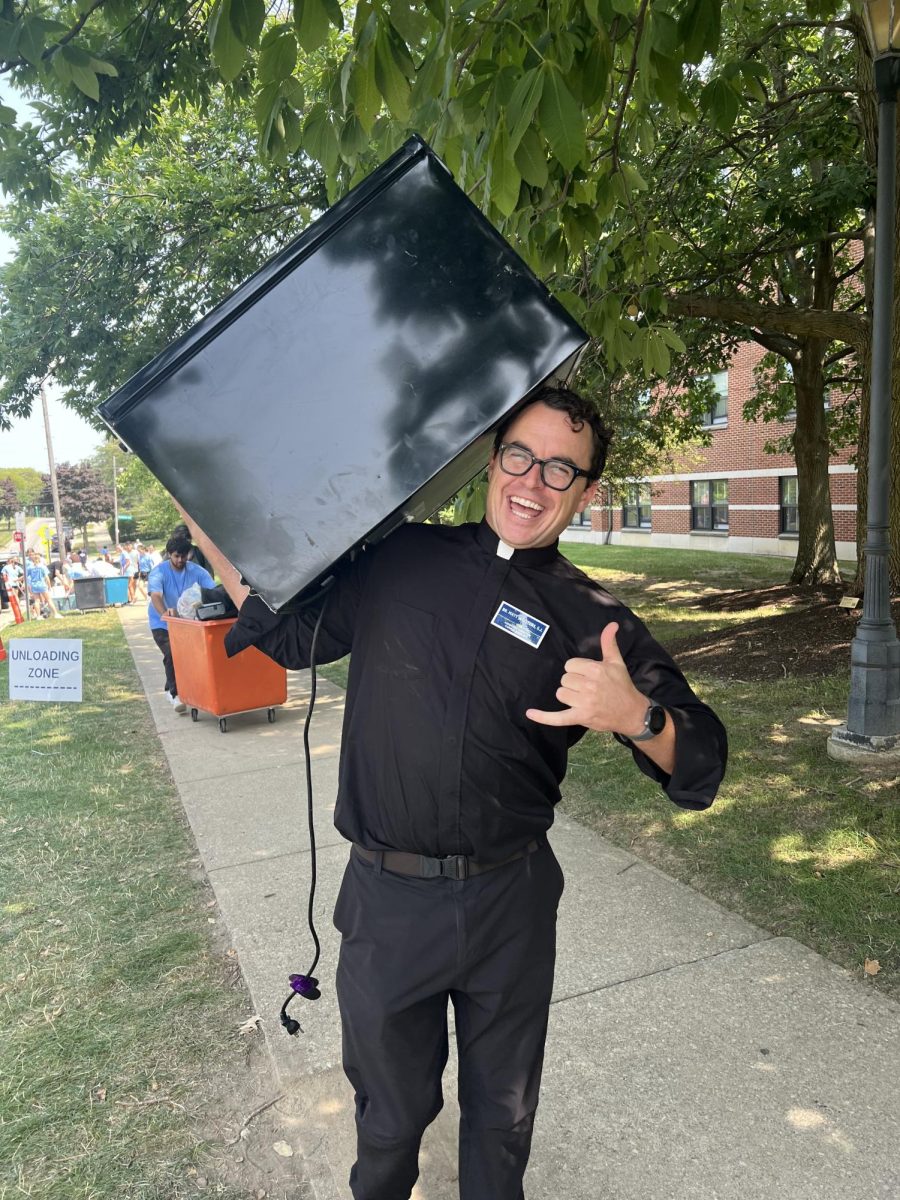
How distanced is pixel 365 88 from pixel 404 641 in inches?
58.6

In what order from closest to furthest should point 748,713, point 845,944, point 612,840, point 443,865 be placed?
point 443,865 → point 845,944 → point 612,840 → point 748,713

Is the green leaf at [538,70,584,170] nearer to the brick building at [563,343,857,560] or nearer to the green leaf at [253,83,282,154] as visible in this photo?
the green leaf at [253,83,282,154]

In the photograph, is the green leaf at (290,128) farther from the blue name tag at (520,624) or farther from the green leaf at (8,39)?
the blue name tag at (520,624)

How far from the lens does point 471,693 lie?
1771mm

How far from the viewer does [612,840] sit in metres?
4.67

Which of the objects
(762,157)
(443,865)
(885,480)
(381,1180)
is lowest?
(381,1180)

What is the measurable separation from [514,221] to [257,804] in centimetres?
393

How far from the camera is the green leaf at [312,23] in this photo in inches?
79.0

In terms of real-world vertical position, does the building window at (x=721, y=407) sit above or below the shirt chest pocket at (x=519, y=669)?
above

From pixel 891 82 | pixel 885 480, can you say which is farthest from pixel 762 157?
pixel 885 480

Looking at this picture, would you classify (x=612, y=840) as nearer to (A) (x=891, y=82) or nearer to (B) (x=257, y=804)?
(B) (x=257, y=804)

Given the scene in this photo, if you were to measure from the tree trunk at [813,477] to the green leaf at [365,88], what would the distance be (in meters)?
11.3

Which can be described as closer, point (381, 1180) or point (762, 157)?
point (381, 1180)

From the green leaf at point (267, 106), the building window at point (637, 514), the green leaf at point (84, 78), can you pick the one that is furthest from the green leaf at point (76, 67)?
the building window at point (637, 514)
